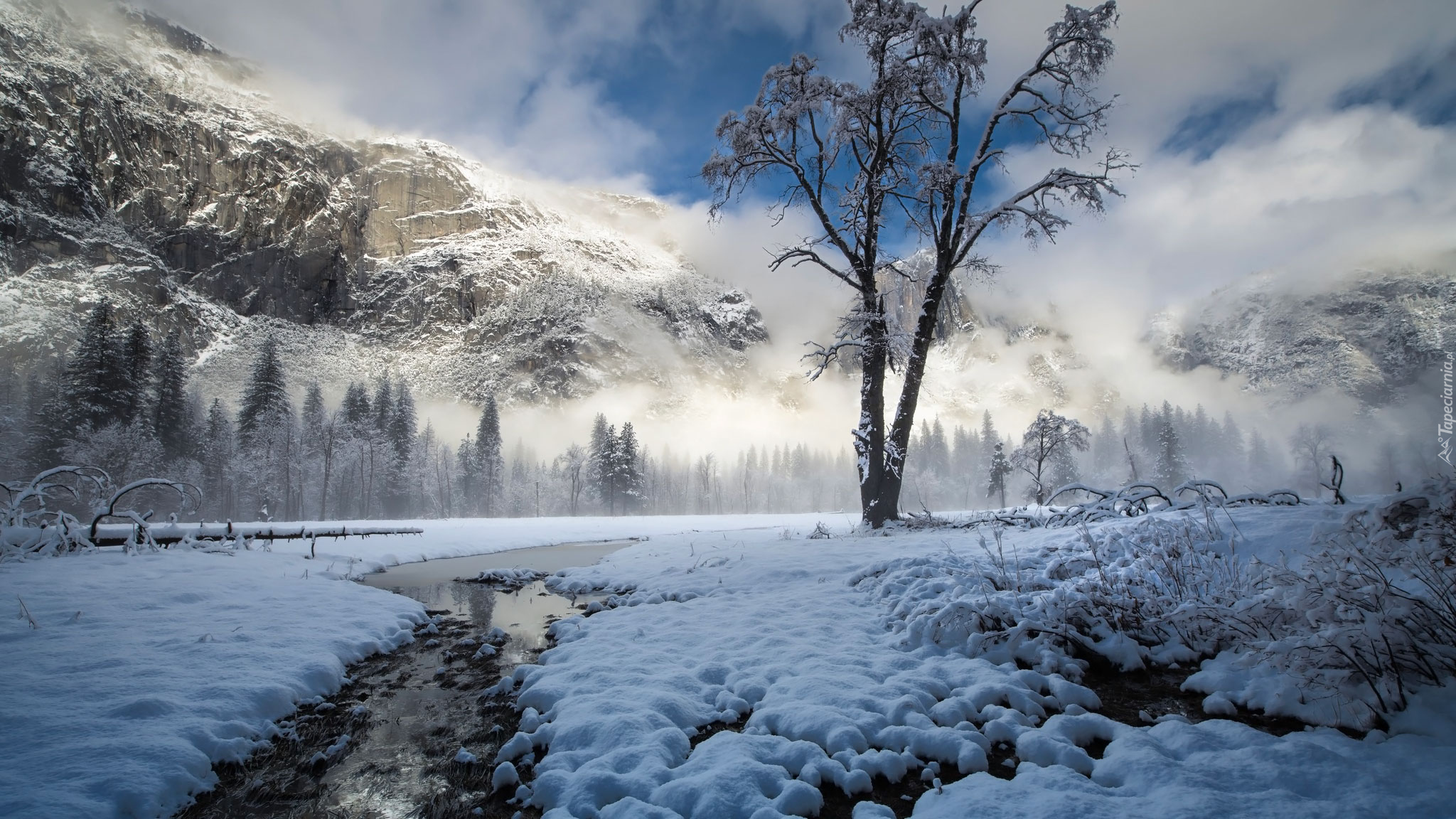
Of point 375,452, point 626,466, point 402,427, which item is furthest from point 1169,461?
point 375,452

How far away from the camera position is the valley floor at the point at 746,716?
221 centimetres

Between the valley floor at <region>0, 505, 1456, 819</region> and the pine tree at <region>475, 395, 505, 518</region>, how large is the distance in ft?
192

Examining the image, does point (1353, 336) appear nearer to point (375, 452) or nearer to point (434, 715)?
point (434, 715)

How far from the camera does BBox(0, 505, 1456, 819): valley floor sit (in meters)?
2.21

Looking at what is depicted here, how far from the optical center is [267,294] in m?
189

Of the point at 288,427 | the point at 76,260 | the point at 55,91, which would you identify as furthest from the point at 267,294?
the point at 288,427

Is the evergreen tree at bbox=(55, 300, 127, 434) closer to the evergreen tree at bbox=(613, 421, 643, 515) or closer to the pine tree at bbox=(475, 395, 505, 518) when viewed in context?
the pine tree at bbox=(475, 395, 505, 518)

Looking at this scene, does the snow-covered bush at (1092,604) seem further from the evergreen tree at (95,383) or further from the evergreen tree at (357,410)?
the evergreen tree at (357,410)

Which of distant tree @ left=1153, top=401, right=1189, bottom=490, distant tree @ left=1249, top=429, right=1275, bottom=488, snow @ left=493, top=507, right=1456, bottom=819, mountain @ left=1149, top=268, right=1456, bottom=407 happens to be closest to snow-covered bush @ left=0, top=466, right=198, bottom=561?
snow @ left=493, top=507, right=1456, bottom=819

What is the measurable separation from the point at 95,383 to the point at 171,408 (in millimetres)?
5187

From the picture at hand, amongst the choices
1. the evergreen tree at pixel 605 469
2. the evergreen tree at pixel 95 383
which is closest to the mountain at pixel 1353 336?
the evergreen tree at pixel 605 469

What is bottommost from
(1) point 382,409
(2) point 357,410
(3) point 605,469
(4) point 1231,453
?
(3) point 605,469

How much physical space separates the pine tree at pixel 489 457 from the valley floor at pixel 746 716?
192 ft

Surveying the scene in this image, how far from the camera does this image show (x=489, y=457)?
6181cm
